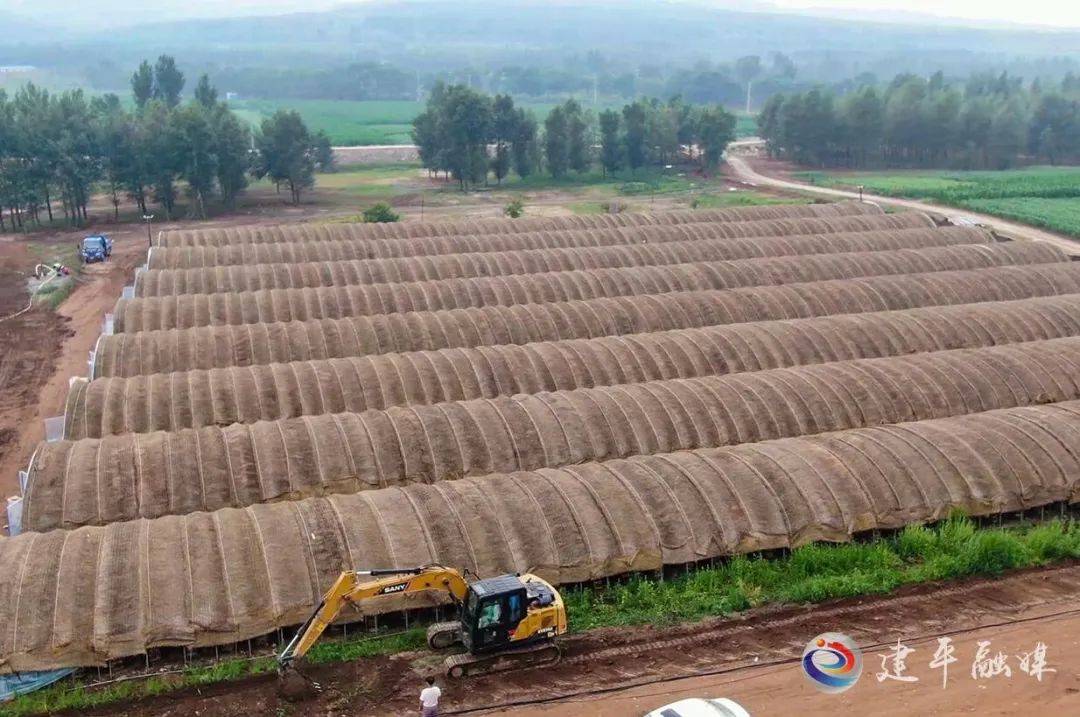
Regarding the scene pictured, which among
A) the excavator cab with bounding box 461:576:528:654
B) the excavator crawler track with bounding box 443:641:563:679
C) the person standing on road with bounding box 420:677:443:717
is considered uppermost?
Result: the excavator cab with bounding box 461:576:528:654

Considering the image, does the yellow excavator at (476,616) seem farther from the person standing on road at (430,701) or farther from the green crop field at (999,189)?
the green crop field at (999,189)

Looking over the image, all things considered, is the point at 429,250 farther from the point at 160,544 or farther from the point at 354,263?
the point at 160,544

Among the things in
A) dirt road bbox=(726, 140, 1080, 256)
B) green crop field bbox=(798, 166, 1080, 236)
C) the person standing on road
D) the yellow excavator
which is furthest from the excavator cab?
green crop field bbox=(798, 166, 1080, 236)

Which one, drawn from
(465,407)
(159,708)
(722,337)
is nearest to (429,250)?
(722,337)

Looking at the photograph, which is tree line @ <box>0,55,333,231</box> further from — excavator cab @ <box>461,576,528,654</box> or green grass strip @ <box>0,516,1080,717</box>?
excavator cab @ <box>461,576,528,654</box>

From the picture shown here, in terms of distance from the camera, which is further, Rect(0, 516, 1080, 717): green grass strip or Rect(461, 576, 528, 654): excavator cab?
Rect(0, 516, 1080, 717): green grass strip

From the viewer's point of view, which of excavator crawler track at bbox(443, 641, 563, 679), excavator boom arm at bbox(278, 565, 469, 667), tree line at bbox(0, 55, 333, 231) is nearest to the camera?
excavator boom arm at bbox(278, 565, 469, 667)

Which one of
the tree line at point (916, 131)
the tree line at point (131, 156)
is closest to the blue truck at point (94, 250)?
the tree line at point (131, 156)
